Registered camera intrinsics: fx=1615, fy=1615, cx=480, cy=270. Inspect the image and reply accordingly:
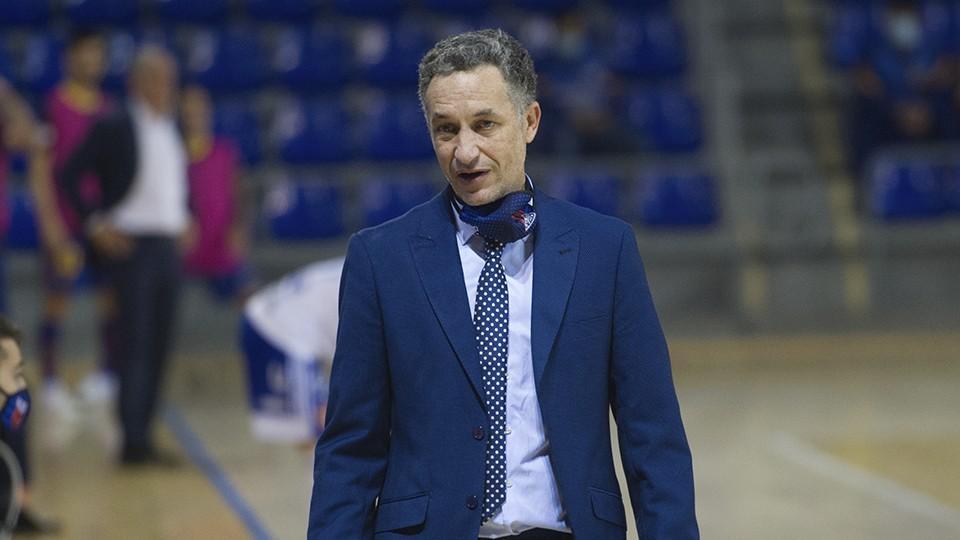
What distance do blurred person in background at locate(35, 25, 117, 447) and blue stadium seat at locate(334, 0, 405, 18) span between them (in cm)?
452

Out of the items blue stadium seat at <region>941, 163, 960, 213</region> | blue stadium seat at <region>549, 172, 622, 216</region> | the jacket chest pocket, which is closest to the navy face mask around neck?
the jacket chest pocket

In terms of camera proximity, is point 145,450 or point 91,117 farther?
point 91,117

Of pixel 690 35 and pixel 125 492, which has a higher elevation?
pixel 690 35

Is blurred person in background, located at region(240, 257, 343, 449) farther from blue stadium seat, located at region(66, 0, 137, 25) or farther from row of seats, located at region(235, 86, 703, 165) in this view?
blue stadium seat, located at region(66, 0, 137, 25)

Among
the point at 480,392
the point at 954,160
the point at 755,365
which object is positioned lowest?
the point at 755,365

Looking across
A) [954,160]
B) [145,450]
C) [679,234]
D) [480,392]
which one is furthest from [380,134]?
[480,392]

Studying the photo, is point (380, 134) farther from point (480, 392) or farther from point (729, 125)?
point (480, 392)

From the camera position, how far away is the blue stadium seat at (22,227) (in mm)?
→ 12188

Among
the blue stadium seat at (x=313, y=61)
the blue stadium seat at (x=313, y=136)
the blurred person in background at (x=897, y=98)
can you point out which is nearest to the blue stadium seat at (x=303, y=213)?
the blue stadium seat at (x=313, y=136)

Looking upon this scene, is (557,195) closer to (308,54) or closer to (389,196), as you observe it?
(389,196)

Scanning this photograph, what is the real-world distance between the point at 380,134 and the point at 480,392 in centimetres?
1035

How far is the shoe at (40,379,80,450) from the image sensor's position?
28.2 feet

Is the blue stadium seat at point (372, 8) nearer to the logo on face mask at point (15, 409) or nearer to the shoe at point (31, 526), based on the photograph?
the shoe at point (31, 526)

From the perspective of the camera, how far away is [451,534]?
8.50ft
